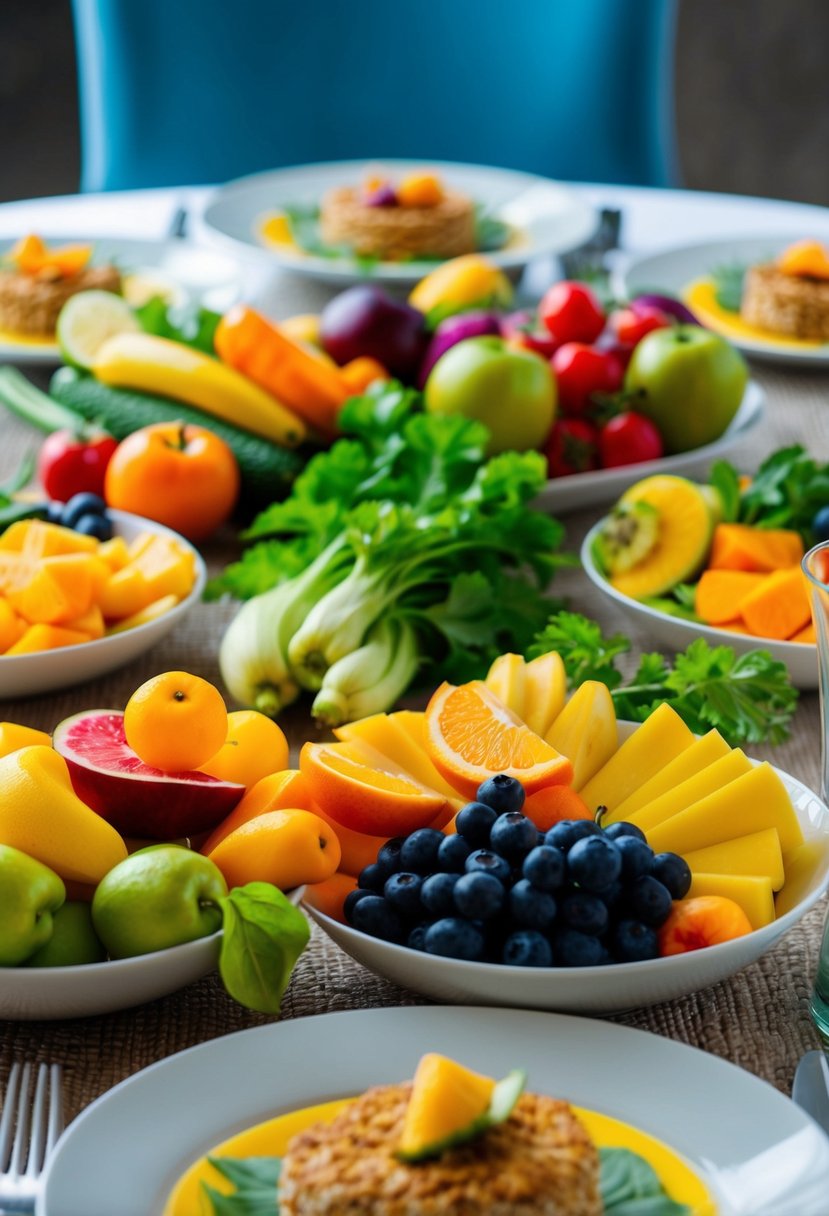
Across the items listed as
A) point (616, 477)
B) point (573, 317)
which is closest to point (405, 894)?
point (616, 477)

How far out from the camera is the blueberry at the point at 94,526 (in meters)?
1.31

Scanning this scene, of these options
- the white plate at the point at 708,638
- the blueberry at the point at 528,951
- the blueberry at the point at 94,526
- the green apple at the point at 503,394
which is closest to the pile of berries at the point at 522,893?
the blueberry at the point at 528,951

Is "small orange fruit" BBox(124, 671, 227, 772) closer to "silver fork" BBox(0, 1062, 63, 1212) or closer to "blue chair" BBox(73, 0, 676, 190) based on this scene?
"silver fork" BBox(0, 1062, 63, 1212)

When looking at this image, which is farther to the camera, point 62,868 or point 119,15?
point 119,15

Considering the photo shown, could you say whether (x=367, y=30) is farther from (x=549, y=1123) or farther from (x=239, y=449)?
(x=549, y=1123)

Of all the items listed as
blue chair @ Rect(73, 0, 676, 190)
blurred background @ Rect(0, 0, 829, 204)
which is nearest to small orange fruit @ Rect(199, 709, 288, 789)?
blue chair @ Rect(73, 0, 676, 190)

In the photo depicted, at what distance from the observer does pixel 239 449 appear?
1531 millimetres

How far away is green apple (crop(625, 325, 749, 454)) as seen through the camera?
1.56 m

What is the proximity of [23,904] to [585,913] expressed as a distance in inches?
11.0

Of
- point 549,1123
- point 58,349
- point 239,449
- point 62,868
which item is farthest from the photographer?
point 58,349

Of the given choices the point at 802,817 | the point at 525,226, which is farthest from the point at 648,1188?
the point at 525,226

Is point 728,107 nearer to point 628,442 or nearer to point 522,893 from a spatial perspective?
point 628,442

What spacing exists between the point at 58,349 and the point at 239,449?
43 cm

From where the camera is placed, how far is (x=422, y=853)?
739 mm
